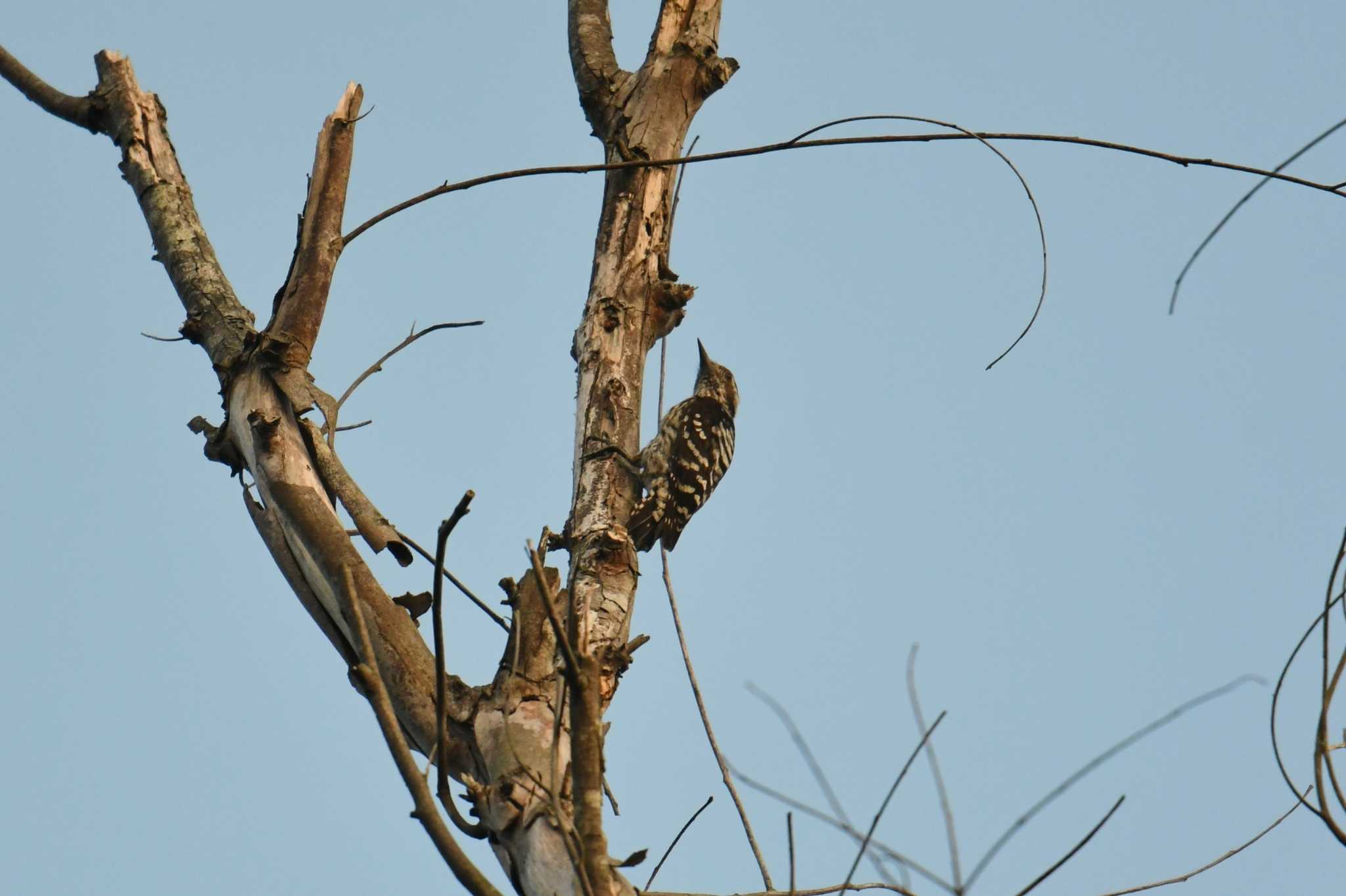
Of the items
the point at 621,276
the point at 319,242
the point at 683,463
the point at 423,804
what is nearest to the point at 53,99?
the point at 319,242

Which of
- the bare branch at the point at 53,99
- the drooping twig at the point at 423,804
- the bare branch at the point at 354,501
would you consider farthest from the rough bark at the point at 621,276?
the bare branch at the point at 53,99

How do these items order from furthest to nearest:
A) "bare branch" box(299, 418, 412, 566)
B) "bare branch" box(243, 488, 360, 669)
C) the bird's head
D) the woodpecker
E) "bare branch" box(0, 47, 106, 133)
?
the bird's head < the woodpecker < "bare branch" box(0, 47, 106, 133) < "bare branch" box(299, 418, 412, 566) < "bare branch" box(243, 488, 360, 669)

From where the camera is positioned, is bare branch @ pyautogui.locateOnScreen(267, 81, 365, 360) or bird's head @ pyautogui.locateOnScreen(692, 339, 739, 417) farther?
bird's head @ pyautogui.locateOnScreen(692, 339, 739, 417)

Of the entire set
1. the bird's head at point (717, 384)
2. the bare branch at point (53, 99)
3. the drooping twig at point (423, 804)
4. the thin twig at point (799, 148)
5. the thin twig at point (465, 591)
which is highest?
the bird's head at point (717, 384)

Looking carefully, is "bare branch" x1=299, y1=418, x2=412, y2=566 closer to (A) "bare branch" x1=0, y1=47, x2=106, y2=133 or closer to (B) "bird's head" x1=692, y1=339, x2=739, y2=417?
(A) "bare branch" x1=0, y1=47, x2=106, y2=133

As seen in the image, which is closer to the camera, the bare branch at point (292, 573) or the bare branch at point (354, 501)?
the bare branch at point (292, 573)

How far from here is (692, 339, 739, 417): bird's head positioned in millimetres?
7816

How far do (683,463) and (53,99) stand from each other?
2.89 m

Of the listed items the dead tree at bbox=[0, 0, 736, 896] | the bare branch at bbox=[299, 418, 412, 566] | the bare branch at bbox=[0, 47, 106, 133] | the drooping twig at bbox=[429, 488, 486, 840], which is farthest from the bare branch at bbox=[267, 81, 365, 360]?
the drooping twig at bbox=[429, 488, 486, 840]

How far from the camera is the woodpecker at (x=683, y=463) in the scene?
206 inches

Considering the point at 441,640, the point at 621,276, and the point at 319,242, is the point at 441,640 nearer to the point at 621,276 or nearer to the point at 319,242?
the point at 319,242

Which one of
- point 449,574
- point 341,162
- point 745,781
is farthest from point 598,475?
point 745,781

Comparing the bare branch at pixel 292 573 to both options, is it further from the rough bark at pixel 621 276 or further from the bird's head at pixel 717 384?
the bird's head at pixel 717 384

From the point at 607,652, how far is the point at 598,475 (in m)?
0.90
